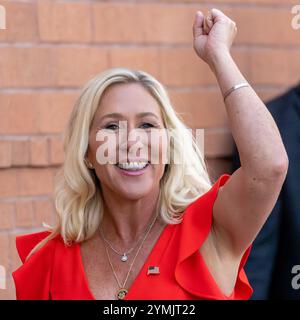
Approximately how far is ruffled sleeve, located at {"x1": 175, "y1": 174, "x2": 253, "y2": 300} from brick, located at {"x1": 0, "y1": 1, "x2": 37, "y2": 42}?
4.51 ft

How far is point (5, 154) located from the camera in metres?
3.84

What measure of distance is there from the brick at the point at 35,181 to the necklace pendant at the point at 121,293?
1.14 metres

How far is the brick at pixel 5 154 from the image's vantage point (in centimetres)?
383

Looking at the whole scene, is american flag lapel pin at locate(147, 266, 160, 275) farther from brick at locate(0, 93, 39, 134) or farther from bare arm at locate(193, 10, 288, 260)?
brick at locate(0, 93, 39, 134)

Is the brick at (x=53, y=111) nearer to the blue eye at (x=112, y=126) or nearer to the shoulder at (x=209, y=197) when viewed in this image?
the blue eye at (x=112, y=126)

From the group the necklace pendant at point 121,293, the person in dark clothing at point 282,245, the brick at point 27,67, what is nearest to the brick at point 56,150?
the brick at point 27,67

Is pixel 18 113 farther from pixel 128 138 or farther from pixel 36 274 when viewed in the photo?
pixel 128 138

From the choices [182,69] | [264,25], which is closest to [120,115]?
[182,69]

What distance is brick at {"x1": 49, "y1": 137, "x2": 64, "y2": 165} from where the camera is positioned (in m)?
3.95

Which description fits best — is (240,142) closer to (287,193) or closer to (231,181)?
(231,181)

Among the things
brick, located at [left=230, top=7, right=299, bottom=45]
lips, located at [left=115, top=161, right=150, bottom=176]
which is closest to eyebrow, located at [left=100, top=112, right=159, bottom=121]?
lips, located at [left=115, top=161, right=150, bottom=176]

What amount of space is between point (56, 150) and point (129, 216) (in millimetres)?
1016

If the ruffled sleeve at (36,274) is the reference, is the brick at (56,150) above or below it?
above

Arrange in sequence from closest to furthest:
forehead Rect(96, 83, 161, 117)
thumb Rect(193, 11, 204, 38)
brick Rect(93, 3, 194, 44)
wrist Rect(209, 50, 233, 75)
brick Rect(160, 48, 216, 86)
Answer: wrist Rect(209, 50, 233, 75) < thumb Rect(193, 11, 204, 38) < forehead Rect(96, 83, 161, 117) < brick Rect(93, 3, 194, 44) < brick Rect(160, 48, 216, 86)
